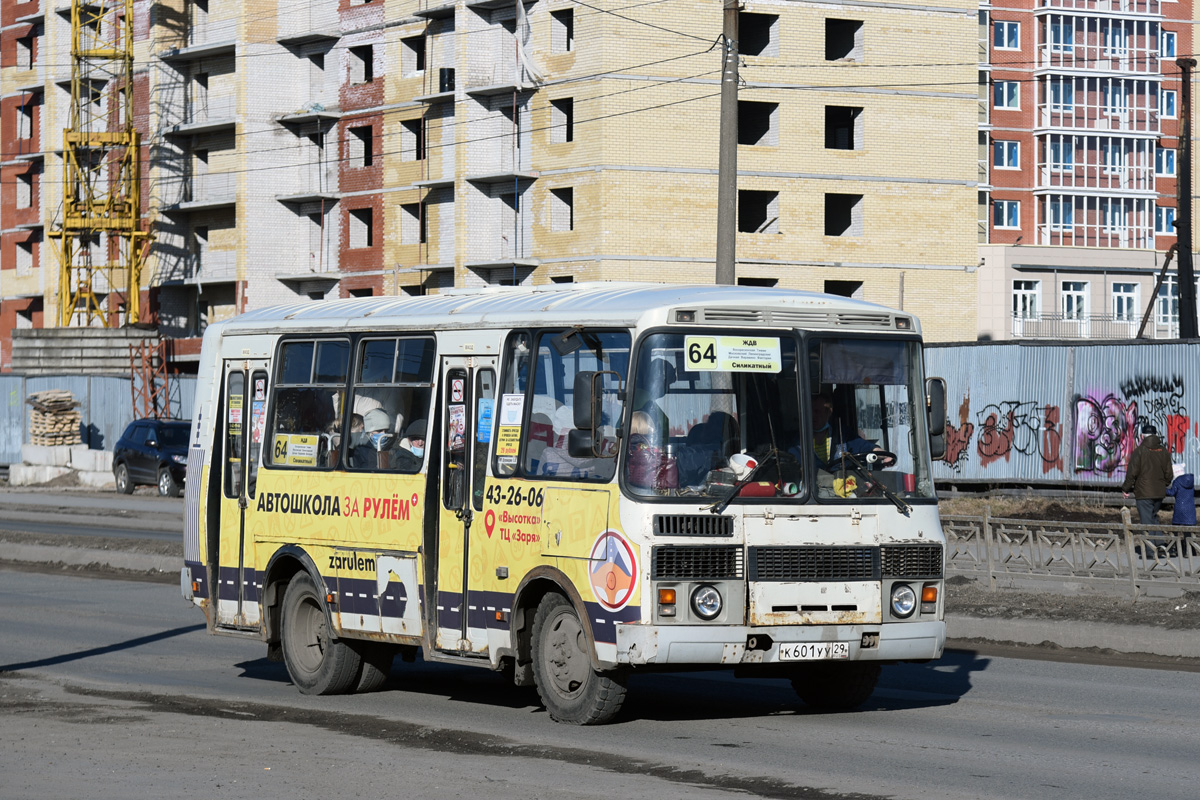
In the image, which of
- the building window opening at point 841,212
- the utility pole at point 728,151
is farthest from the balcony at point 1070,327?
the utility pole at point 728,151

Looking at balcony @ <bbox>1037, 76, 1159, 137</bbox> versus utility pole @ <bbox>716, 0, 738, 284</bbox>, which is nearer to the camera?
utility pole @ <bbox>716, 0, 738, 284</bbox>

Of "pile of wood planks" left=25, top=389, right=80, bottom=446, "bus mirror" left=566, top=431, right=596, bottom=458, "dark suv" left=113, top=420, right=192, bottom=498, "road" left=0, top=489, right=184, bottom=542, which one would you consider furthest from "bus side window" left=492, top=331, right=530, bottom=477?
"pile of wood planks" left=25, top=389, right=80, bottom=446

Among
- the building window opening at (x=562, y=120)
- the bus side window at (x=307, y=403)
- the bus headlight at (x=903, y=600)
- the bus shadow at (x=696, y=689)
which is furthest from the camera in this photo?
the building window opening at (x=562, y=120)

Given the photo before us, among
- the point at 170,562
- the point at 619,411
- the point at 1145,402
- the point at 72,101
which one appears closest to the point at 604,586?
the point at 619,411

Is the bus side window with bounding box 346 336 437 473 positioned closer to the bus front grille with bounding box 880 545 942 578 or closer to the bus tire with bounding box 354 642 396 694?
the bus tire with bounding box 354 642 396 694

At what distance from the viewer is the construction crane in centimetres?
7269

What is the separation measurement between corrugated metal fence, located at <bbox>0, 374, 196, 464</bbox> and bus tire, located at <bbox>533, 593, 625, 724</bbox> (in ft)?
153

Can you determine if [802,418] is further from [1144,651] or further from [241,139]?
[241,139]

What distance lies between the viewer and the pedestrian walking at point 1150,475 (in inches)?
893

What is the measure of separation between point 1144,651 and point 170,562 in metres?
13.2

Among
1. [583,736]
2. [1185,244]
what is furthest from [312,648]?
[1185,244]

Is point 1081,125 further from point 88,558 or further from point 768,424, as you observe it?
point 768,424

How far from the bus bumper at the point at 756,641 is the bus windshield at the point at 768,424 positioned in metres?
0.76

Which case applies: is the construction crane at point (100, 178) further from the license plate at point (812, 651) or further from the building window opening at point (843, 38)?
the license plate at point (812, 651)
